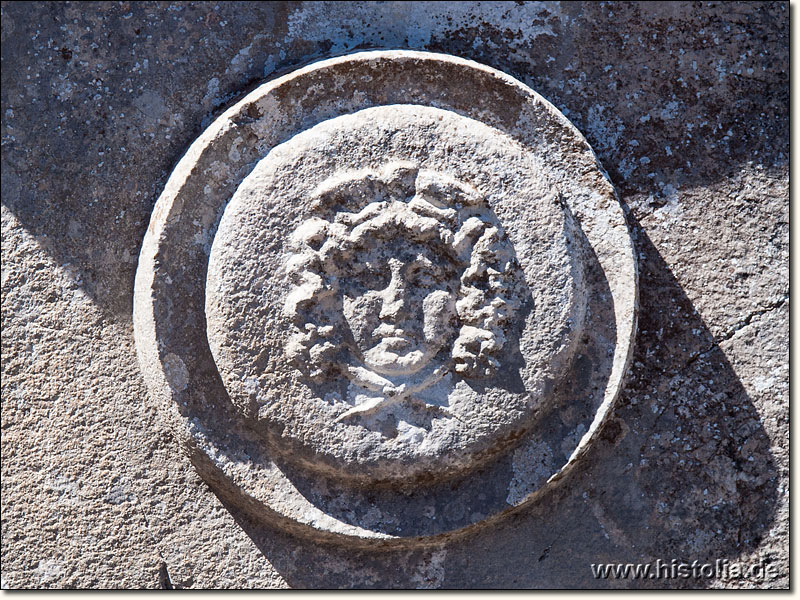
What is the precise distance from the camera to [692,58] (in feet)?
6.49

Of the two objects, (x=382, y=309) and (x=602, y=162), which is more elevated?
(x=602, y=162)

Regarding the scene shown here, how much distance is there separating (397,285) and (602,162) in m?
0.62

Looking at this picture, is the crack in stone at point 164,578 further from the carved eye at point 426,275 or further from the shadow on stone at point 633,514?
the carved eye at point 426,275

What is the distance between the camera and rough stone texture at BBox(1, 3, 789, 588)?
188 centimetres

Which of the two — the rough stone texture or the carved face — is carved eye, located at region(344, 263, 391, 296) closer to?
the carved face

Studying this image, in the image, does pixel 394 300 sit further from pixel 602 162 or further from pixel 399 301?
pixel 602 162

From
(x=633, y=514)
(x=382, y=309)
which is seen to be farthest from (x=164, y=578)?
(x=633, y=514)

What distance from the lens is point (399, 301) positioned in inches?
69.6

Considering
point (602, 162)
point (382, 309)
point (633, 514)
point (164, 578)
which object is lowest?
point (164, 578)

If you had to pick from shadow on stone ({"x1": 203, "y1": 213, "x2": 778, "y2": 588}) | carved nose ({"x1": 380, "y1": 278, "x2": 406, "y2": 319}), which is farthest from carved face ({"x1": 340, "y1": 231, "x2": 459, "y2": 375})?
shadow on stone ({"x1": 203, "y1": 213, "x2": 778, "y2": 588})

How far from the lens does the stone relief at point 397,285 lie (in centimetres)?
176

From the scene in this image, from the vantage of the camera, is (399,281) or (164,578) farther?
(164,578)

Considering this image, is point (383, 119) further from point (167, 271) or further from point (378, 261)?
point (167, 271)

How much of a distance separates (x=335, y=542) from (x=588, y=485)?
602 mm
